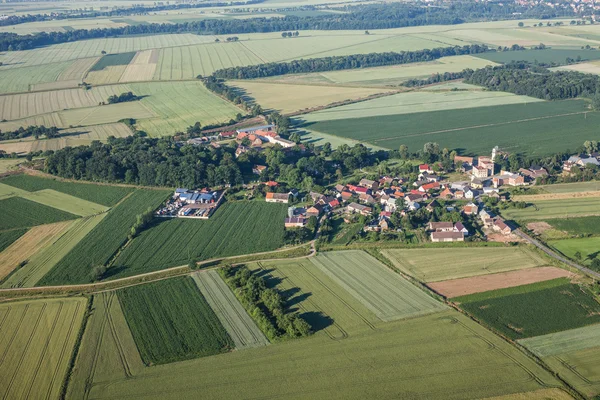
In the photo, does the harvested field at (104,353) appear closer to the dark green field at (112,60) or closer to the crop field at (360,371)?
the crop field at (360,371)

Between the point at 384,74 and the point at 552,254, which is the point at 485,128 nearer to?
the point at 552,254

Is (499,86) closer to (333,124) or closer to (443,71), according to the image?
(443,71)

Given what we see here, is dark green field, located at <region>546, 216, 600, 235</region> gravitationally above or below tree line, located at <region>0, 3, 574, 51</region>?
below

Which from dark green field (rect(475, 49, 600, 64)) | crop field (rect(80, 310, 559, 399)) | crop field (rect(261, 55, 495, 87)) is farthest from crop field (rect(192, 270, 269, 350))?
dark green field (rect(475, 49, 600, 64))

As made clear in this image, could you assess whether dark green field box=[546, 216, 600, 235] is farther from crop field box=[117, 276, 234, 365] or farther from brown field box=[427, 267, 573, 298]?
crop field box=[117, 276, 234, 365]

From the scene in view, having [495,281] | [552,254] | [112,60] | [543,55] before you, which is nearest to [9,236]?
[495,281]

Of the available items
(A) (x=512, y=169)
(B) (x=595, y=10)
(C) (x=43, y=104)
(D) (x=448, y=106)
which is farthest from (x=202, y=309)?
(B) (x=595, y=10)

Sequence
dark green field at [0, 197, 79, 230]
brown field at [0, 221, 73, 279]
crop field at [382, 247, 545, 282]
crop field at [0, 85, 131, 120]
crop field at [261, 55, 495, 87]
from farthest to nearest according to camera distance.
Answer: crop field at [261, 55, 495, 87], crop field at [0, 85, 131, 120], dark green field at [0, 197, 79, 230], brown field at [0, 221, 73, 279], crop field at [382, 247, 545, 282]
